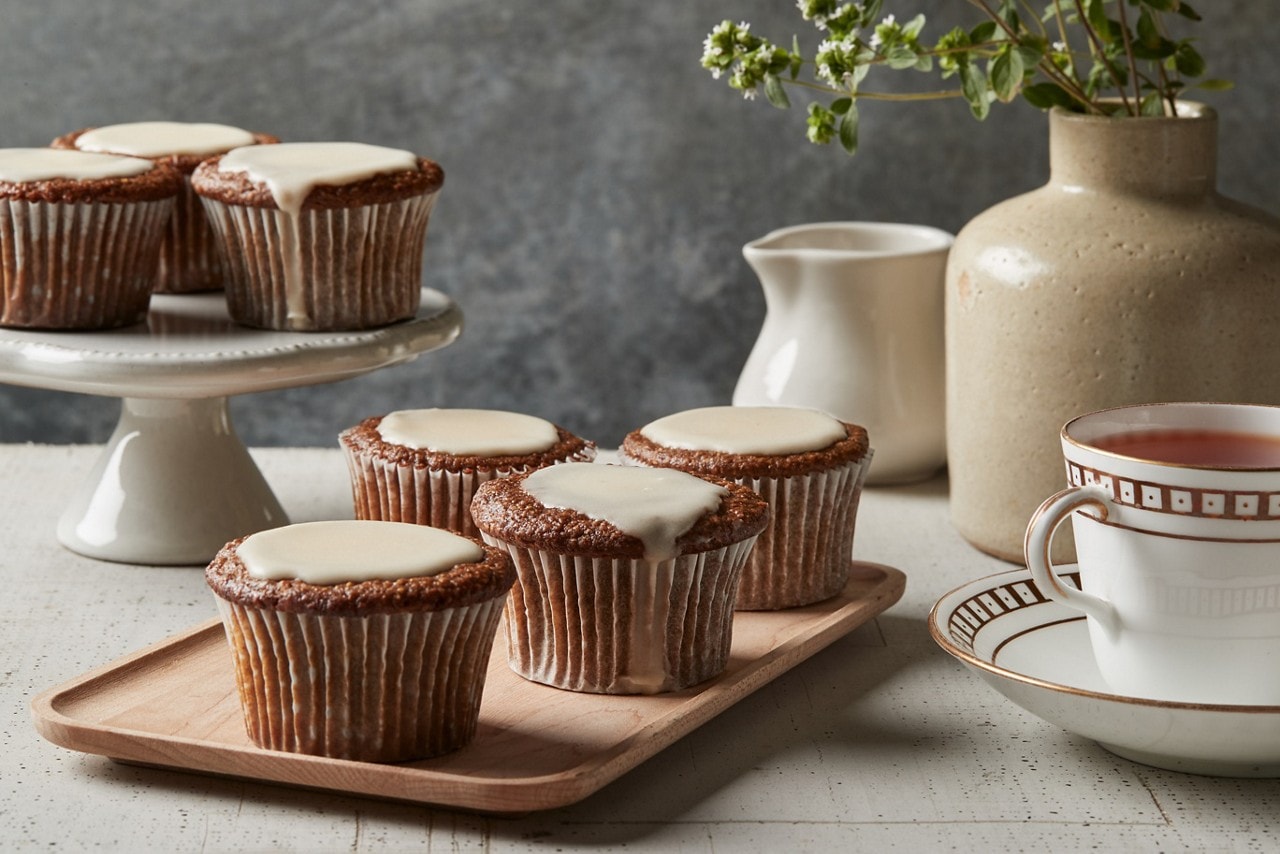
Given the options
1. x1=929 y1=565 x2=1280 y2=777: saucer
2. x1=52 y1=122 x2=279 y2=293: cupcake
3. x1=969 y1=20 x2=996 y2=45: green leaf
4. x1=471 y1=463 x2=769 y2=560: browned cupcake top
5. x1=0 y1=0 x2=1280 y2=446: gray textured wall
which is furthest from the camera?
x1=0 y1=0 x2=1280 y2=446: gray textured wall

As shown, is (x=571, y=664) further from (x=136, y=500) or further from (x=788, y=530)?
(x=136, y=500)

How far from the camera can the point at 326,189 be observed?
1312 millimetres

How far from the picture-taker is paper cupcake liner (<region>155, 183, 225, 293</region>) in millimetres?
1445

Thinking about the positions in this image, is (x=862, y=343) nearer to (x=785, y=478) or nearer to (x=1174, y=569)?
(x=785, y=478)

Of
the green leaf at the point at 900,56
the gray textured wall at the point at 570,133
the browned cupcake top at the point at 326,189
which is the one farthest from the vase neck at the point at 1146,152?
the gray textured wall at the point at 570,133

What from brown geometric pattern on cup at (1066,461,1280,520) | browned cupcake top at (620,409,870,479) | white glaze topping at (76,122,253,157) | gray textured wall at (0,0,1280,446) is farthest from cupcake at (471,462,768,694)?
gray textured wall at (0,0,1280,446)

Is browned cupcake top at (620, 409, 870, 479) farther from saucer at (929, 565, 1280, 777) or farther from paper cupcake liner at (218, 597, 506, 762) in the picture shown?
paper cupcake liner at (218, 597, 506, 762)

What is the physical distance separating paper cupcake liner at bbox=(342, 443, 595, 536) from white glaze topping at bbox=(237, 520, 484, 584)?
20 centimetres

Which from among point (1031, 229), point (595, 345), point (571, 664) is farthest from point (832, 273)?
point (595, 345)

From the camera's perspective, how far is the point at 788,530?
1204 mm

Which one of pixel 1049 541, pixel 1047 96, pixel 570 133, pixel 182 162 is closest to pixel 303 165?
pixel 182 162

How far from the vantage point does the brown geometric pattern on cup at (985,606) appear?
1009 millimetres

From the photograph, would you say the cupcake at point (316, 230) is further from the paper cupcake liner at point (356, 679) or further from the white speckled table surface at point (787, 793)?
the paper cupcake liner at point (356, 679)

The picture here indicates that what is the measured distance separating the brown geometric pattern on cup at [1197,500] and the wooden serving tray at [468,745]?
275 millimetres
